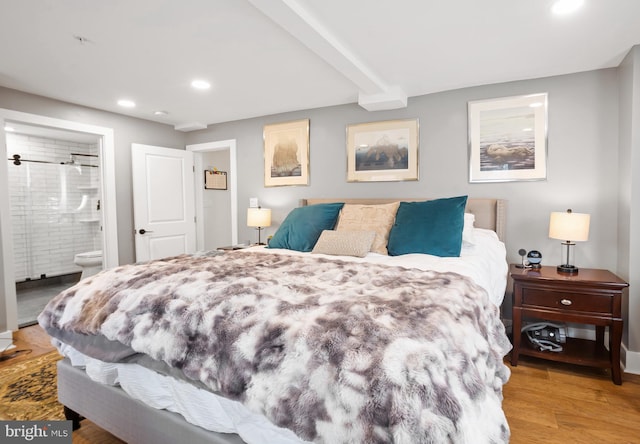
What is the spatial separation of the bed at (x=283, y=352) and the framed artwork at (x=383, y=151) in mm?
1484

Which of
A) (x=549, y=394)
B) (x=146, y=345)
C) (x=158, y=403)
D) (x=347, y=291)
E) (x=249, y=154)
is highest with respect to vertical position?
(x=249, y=154)

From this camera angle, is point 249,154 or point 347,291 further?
point 249,154

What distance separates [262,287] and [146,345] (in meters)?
0.49

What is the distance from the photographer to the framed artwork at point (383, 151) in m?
3.38

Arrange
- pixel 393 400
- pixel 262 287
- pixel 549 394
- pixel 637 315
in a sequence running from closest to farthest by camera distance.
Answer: pixel 393 400
pixel 262 287
pixel 549 394
pixel 637 315

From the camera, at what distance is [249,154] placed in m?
4.34

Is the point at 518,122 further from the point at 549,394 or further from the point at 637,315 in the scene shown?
the point at 549,394

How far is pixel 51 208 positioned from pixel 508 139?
19.6ft

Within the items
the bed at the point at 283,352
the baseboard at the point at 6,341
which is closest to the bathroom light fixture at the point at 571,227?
the bed at the point at 283,352

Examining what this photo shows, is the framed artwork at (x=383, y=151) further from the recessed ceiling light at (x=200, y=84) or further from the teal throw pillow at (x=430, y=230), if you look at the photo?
the recessed ceiling light at (x=200, y=84)

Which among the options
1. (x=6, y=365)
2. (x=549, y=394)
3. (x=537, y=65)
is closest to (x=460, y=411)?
(x=549, y=394)

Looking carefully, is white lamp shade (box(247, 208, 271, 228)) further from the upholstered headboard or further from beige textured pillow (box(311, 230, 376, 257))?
the upholstered headboard

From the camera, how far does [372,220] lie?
2.88 m

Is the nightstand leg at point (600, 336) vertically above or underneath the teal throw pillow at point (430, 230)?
underneath
